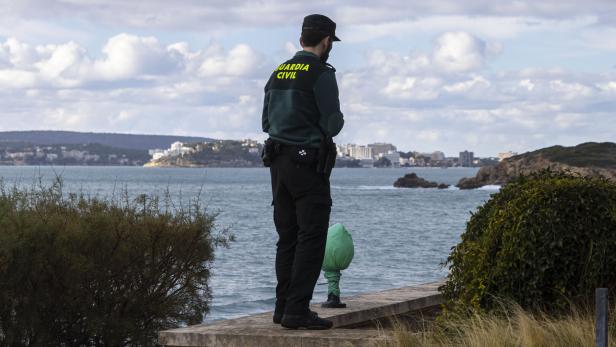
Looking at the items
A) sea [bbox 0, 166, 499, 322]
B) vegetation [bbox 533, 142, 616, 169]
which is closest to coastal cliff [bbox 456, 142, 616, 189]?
vegetation [bbox 533, 142, 616, 169]

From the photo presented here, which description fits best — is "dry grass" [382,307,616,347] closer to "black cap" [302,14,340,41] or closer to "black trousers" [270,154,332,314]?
"black trousers" [270,154,332,314]

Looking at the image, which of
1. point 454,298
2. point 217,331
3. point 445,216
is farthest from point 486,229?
point 445,216

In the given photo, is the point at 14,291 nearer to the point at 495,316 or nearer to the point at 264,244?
the point at 495,316

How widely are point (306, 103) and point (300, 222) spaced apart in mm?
748

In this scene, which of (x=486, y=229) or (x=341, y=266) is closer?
(x=486, y=229)

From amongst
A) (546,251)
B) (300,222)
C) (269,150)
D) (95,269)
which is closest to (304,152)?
(269,150)

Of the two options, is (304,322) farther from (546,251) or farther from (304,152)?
(546,251)

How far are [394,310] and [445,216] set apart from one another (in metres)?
65.2

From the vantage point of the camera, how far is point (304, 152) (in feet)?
22.6

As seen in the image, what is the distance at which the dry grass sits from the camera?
6.26 meters

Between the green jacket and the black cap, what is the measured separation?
6.4 inches

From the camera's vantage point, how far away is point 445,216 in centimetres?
7338

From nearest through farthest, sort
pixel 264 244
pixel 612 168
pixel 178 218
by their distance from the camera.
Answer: pixel 178 218 → pixel 264 244 → pixel 612 168

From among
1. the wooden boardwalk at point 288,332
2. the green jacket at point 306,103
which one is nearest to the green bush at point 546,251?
the wooden boardwalk at point 288,332
